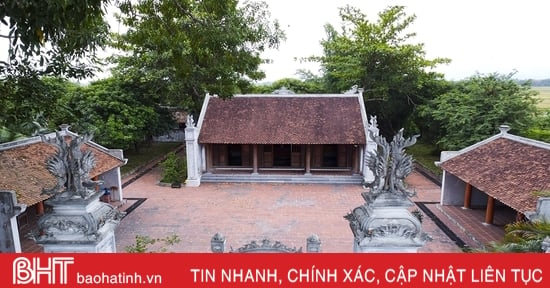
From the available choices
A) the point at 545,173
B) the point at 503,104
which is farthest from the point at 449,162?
the point at 503,104

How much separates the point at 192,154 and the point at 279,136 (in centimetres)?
453

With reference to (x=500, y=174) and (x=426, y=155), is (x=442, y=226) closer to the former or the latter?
(x=500, y=174)

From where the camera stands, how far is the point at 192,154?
1850 cm

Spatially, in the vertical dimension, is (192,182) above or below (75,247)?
below

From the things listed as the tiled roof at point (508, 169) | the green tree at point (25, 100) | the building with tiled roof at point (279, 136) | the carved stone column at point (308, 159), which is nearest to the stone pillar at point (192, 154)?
the building with tiled roof at point (279, 136)

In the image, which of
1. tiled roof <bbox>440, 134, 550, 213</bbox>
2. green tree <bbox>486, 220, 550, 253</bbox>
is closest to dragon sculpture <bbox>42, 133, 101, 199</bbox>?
green tree <bbox>486, 220, 550, 253</bbox>

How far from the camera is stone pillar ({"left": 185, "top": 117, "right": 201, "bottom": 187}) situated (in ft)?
60.2

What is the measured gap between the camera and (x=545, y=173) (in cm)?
1138

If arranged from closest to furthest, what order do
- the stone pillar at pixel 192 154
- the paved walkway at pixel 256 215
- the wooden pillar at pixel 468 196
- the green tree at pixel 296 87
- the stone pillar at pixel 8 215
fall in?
1. the stone pillar at pixel 8 215
2. the paved walkway at pixel 256 215
3. the wooden pillar at pixel 468 196
4. the stone pillar at pixel 192 154
5. the green tree at pixel 296 87

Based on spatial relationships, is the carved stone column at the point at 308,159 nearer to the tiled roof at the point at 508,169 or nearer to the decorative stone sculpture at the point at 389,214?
the tiled roof at the point at 508,169

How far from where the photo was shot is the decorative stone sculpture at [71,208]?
6238 mm

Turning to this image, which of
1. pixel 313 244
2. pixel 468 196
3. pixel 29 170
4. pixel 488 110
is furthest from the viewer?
pixel 488 110

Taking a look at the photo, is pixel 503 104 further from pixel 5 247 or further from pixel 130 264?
pixel 5 247

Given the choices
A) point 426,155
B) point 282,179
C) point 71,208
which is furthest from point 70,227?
point 426,155
